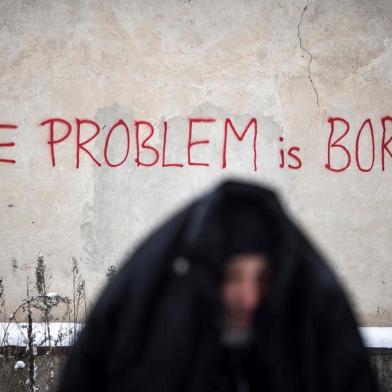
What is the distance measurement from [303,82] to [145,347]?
3146 mm

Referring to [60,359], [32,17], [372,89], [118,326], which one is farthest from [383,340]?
[32,17]

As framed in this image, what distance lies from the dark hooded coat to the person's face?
1.3 inches

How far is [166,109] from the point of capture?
4023mm

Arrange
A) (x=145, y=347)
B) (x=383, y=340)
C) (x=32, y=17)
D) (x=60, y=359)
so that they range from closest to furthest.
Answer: (x=145, y=347)
(x=60, y=359)
(x=383, y=340)
(x=32, y=17)

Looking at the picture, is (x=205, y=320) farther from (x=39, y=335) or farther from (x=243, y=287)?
(x=39, y=335)

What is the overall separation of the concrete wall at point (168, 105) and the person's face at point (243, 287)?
2741 mm

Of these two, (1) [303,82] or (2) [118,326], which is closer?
(2) [118,326]

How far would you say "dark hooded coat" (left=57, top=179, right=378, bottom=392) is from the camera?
1.22 m

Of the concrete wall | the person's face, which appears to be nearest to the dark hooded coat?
the person's face

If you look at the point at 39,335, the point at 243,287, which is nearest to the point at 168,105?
the point at 39,335

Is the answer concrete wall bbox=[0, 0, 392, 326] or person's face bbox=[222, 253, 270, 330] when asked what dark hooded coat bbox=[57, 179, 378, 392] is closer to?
person's face bbox=[222, 253, 270, 330]

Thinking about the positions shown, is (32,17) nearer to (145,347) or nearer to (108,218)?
(108,218)

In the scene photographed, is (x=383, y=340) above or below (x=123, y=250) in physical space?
below

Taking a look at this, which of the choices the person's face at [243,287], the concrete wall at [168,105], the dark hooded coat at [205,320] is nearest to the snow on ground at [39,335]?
the concrete wall at [168,105]
